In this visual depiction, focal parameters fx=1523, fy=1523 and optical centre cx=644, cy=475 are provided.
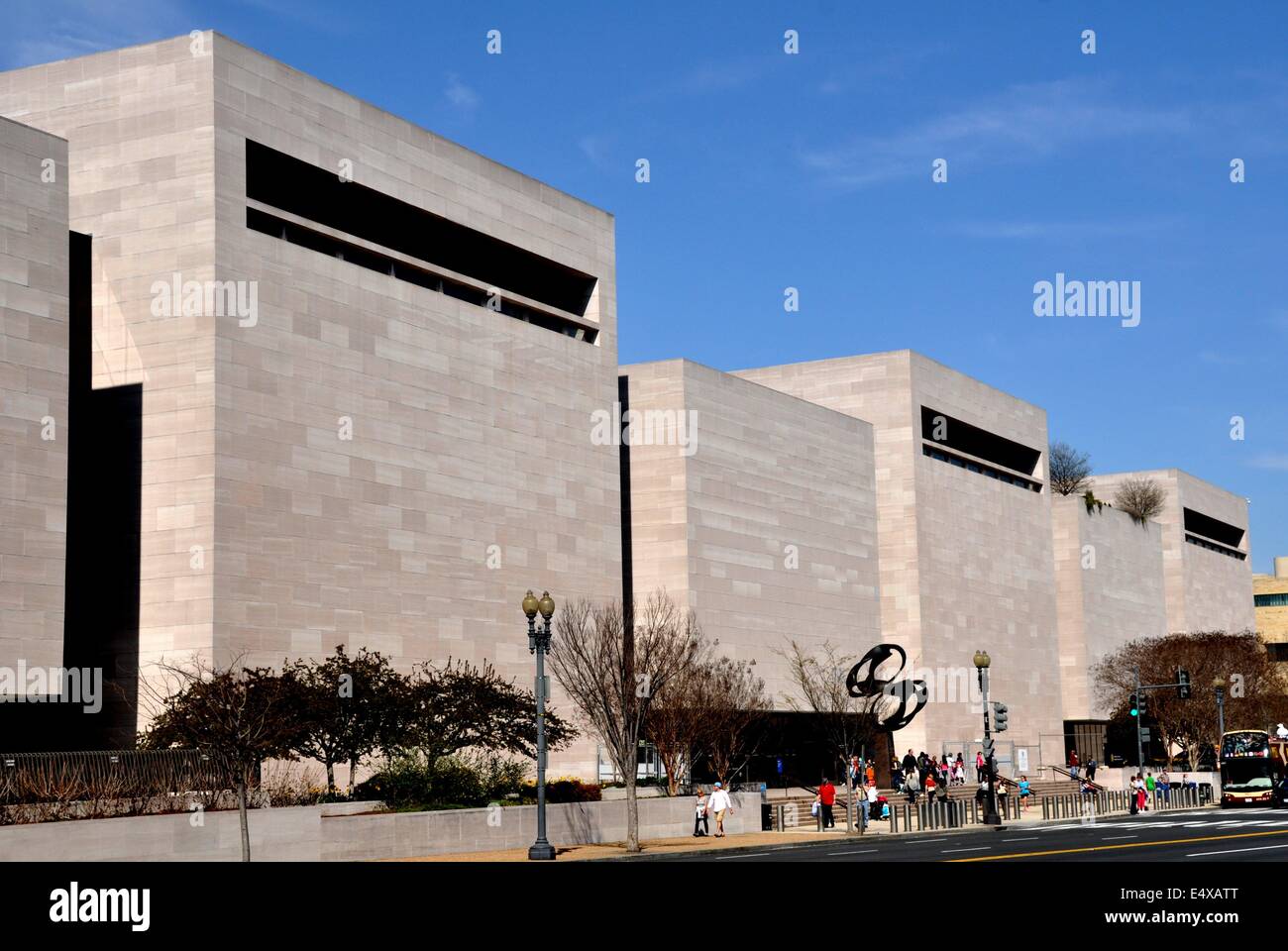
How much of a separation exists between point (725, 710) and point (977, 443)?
144ft

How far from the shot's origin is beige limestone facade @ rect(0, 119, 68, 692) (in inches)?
1444

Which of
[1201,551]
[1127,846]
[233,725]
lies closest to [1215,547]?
[1201,551]

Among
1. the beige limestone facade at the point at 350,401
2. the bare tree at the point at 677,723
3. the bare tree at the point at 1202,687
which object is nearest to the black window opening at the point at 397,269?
the beige limestone facade at the point at 350,401

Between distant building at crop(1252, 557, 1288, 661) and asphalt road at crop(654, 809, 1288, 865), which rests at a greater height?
distant building at crop(1252, 557, 1288, 661)

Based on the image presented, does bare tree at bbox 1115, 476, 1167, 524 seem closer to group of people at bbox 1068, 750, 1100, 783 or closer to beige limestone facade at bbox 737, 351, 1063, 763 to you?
beige limestone facade at bbox 737, 351, 1063, 763

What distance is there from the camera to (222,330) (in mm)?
42719

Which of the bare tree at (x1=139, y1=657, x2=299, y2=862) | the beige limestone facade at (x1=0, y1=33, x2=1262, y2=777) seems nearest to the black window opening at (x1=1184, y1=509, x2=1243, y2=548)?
the beige limestone facade at (x1=0, y1=33, x2=1262, y2=777)

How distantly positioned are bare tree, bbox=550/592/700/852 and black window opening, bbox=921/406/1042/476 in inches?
1273

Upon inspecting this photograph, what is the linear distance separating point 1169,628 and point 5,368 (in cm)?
9553

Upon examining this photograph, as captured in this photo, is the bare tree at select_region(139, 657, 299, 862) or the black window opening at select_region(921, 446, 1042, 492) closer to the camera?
the bare tree at select_region(139, 657, 299, 862)

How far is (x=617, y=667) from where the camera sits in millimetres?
47156

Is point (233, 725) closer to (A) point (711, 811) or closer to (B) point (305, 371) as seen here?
(B) point (305, 371)

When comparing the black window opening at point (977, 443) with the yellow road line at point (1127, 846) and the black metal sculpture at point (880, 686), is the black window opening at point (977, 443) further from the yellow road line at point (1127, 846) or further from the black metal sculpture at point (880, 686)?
the yellow road line at point (1127, 846)
